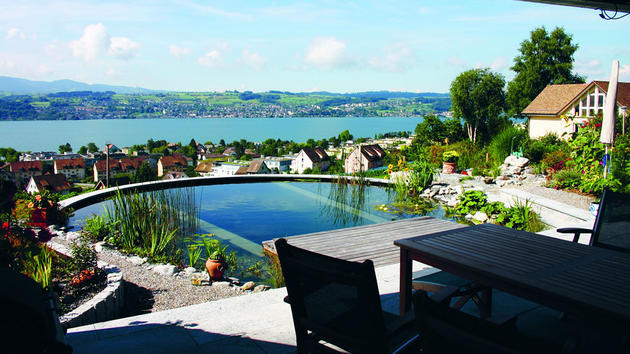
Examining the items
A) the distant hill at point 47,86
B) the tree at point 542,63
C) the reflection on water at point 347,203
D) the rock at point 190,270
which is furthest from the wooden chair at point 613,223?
the distant hill at point 47,86

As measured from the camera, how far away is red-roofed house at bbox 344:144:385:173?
26.6ft

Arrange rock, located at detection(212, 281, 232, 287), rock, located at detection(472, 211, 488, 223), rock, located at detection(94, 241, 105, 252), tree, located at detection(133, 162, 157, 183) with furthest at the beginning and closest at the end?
tree, located at detection(133, 162, 157, 183) < rock, located at detection(472, 211, 488, 223) < rock, located at detection(94, 241, 105, 252) < rock, located at detection(212, 281, 232, 287)

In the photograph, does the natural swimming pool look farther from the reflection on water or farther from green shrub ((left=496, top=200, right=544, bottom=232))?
green shrub ((left=496, top=200, right=544, bottom=232))

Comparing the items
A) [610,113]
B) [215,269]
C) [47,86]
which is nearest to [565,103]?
[610,113]

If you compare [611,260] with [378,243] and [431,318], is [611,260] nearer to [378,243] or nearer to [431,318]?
[431,318]

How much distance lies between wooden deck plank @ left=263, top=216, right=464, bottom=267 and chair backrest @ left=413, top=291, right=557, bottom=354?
2871 mm

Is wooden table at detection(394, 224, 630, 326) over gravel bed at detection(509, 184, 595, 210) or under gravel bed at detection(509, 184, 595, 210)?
over

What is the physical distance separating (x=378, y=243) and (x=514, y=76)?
98.4 feet

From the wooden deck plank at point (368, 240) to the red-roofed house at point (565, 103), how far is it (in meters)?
16.3

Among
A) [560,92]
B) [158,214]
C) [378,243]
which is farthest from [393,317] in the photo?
[560,92]

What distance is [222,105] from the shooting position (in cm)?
9094

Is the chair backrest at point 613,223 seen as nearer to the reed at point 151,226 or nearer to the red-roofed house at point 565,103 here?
the reed at point 151,226

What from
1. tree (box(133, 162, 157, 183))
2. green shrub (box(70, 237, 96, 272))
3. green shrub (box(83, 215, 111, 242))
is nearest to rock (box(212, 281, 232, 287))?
green shrub (box(70, 237, 96, 272))

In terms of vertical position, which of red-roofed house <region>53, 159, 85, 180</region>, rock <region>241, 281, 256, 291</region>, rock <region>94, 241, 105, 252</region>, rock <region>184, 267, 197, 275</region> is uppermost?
rock <region>94, 241, 105, 252</region>
